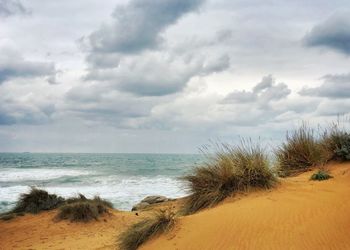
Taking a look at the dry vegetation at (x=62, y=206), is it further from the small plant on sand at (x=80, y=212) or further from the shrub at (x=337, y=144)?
the shrub at (x=337, y=144)

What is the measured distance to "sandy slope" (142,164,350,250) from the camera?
514cm

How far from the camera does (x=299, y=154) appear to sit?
10.5m

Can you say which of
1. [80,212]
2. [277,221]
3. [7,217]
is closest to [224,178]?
[277,221]

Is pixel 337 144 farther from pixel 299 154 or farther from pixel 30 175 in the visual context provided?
pixel 30 175

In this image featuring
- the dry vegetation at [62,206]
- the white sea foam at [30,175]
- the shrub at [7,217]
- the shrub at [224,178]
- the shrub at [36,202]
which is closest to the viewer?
the shrub at [224,178]

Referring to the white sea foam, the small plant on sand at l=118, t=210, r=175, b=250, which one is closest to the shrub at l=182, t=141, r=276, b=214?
the small plant on sand at l=118, t=210, r=175, b=250

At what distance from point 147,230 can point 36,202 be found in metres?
8.82

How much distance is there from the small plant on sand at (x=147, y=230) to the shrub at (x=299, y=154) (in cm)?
459

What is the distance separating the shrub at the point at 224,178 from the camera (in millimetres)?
7613

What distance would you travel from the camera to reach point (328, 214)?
578cm

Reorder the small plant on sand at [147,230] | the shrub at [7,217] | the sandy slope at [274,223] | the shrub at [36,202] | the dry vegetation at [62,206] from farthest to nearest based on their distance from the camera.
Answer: the shrub at [36,202] → the shrub at [7,217] → the dry vegetation at [62,206] → the small plant on sand at [147,230] → the sandy slope at [274,223]

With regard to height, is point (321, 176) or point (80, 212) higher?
point (321, 176)

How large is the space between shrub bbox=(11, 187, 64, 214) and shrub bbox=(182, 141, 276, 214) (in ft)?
24.5

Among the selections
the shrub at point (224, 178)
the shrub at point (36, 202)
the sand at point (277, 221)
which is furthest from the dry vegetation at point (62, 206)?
the shrub at point (224, 178)
